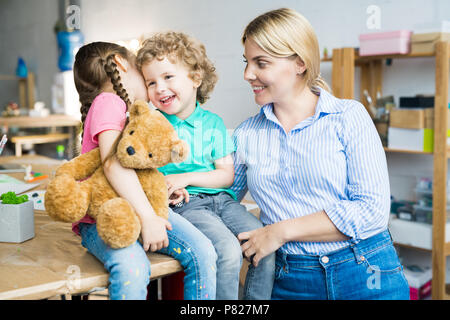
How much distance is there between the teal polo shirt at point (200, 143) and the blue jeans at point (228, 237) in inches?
1.6

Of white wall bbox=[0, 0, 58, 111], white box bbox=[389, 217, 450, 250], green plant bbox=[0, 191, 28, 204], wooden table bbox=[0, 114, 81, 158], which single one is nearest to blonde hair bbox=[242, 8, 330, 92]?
green plant bbox=[0, 191, 28, 204]

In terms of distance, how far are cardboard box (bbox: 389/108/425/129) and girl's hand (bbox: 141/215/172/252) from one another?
4.91 feet

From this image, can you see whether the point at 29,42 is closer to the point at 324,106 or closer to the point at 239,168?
the point at 239,168

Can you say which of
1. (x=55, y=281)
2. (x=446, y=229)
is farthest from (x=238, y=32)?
(x=446, y=229)

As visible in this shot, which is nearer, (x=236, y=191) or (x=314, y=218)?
(x=314, y=218)

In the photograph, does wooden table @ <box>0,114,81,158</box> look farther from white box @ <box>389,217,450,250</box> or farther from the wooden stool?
white box @ <box>389,217,450,250</box>

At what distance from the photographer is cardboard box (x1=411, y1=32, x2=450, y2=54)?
191cm

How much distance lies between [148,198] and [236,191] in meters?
0.38

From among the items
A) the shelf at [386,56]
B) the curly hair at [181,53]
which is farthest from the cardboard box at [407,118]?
the curly hair at [181,53]

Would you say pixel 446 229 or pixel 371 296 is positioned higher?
pixel 371 296

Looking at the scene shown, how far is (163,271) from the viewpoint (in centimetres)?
86

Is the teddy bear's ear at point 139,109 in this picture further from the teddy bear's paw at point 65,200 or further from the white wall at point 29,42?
the white wall at point 29,42

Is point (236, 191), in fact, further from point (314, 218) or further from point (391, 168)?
point (391, 168)

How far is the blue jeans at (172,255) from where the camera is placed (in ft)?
2.50
